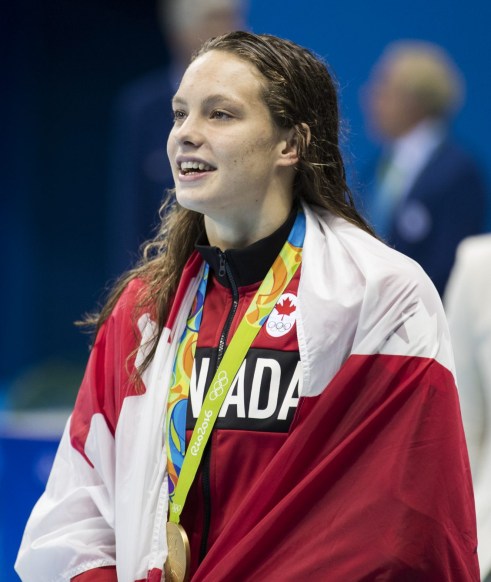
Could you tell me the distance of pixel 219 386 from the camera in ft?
7.63

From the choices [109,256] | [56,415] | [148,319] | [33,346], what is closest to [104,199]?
[109,256]

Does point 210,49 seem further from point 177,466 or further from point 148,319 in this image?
point 177,466

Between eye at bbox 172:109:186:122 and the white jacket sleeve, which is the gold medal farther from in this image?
eye at bbox 172:109:186:122

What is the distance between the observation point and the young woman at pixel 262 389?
7.09 ft

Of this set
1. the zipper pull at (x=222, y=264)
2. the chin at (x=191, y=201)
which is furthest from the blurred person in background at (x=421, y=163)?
the chin at (x=191, y=201)

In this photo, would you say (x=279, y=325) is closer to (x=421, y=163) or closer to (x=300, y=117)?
(x=300, y=117)

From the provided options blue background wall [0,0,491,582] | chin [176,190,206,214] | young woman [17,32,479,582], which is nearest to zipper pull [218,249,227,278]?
young woman [17,32,479,582]

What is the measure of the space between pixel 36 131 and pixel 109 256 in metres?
1.10

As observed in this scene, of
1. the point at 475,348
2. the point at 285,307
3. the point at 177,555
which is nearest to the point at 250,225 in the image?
the point at 285,307

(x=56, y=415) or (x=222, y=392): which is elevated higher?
(x=222, y=392)

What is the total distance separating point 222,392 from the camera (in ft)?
7.61

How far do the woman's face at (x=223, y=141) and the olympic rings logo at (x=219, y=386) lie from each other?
323 millimetres

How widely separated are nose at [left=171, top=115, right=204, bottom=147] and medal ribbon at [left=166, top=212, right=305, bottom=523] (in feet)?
0.88

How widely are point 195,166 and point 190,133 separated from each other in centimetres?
7
